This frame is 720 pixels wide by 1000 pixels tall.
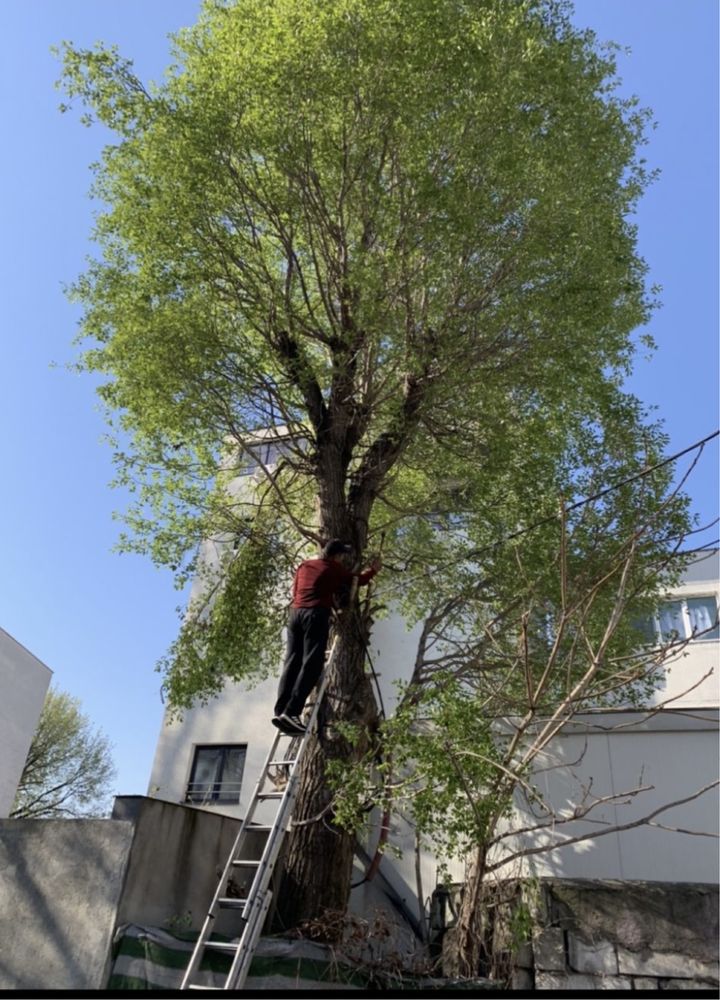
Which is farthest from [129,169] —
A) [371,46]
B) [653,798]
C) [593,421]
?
[653,798]

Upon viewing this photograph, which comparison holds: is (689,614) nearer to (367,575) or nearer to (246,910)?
(367,575)

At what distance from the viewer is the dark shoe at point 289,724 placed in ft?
18.2

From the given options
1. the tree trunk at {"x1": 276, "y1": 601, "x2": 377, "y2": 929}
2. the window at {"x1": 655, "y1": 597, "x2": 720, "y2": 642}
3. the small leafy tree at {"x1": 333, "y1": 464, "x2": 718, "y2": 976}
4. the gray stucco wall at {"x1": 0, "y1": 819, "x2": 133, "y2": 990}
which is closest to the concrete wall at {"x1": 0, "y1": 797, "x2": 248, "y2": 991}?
the gray stucco wall at {"x1": 0, "y1": 819, "x2": 133, "y2": 990}

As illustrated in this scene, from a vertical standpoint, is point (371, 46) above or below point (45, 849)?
above

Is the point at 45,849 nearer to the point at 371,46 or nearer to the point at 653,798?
the point at 653,798

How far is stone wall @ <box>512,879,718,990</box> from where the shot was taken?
568 centimetres

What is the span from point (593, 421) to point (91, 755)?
1942cm

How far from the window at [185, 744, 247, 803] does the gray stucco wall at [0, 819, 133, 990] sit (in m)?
6.59

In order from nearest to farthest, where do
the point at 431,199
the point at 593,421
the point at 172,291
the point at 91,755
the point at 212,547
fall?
the point at 431,199 → the point at 172,291 → the point at 593,421 → the point at 212,547 → the point at 91,755

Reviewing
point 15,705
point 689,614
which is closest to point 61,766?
point 15,705

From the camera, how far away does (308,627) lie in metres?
6.04

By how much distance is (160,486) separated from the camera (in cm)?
816

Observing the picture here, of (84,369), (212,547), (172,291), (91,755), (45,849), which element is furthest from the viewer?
(91,755)

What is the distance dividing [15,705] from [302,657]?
39.1 feet
